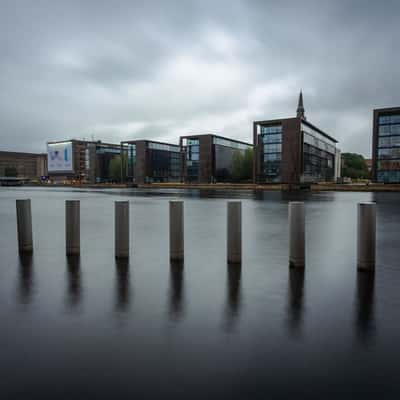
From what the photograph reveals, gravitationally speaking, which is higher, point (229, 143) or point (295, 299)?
point (229, 143)

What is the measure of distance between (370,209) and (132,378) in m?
4.25

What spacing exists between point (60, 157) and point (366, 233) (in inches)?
6340

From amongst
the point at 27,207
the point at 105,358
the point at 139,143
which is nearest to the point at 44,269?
the point at 27,207

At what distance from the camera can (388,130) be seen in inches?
2461

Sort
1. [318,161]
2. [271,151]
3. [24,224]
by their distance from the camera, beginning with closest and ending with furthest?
[24,224] < [271,151] < [318,161]

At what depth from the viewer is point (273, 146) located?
76562 millimetres

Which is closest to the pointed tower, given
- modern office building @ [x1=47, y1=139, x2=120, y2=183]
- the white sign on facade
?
modern office building @ [x1=47, y1=139, x2=120, y2=183]

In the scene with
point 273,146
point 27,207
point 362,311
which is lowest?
point 362,311

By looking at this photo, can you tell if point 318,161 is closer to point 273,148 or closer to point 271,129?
point 273,148

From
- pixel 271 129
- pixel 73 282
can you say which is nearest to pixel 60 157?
pixel 271 129

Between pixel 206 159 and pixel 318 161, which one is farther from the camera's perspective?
pixel 206 159

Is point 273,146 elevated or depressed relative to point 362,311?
elevated

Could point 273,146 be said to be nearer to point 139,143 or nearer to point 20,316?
point 139,143

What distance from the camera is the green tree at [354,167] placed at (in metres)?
128
